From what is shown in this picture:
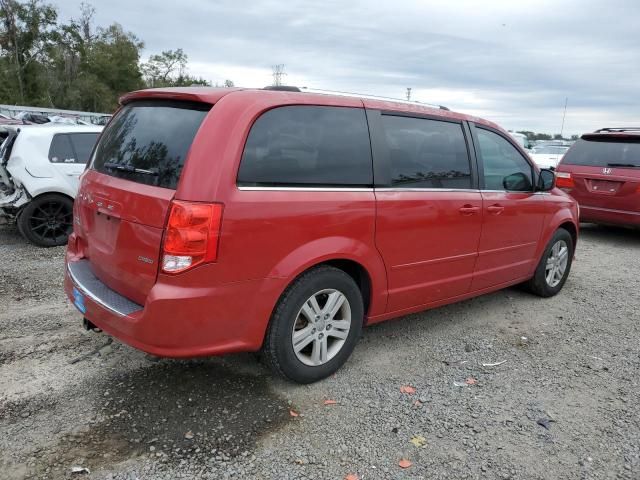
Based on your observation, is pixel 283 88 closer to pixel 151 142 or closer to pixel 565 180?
pixel 151 142

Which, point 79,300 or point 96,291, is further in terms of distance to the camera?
point 79,300

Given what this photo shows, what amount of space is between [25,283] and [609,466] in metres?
5.15

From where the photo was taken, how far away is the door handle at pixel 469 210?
388cm

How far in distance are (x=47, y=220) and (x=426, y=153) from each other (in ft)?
17.3

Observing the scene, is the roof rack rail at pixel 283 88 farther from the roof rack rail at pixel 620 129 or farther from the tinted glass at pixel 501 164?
the roof rack rail at pixel 620 129

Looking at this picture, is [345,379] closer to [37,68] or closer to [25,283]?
[25,283]

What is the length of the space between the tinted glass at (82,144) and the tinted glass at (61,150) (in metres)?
0.05

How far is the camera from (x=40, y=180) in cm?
656

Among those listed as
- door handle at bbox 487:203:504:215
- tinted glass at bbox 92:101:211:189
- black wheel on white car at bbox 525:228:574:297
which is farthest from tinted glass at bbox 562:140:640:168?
tinted glass at bbox 92:101:211:189

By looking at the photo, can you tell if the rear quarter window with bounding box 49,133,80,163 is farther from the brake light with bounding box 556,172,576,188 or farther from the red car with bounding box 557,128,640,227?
the red car with bounding box 557,128,640,227

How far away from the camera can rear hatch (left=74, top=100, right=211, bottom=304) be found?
272 centimetres

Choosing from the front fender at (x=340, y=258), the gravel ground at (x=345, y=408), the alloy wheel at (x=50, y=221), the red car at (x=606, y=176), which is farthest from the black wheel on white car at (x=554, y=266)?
the alloy wheel at (x=50, y=221)

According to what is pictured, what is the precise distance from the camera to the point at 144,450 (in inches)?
103

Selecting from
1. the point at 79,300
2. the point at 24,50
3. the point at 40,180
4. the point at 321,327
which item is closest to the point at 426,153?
the point at 321,327
